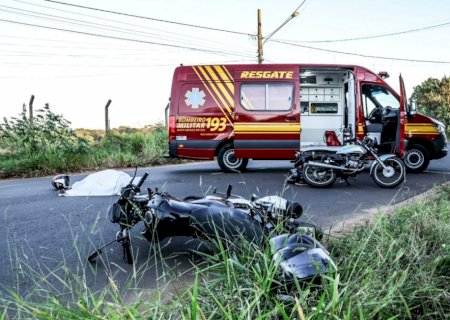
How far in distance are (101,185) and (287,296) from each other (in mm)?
5101

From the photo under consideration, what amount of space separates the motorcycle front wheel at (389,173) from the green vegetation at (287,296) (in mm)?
4478

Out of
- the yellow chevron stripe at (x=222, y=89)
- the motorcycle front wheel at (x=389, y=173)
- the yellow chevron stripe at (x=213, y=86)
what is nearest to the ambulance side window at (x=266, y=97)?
the yellow chevron stripe at (x=222, y=89)

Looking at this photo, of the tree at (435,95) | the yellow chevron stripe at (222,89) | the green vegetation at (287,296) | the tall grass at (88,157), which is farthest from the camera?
the tree at (435,95)

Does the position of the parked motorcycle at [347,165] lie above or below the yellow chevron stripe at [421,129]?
below

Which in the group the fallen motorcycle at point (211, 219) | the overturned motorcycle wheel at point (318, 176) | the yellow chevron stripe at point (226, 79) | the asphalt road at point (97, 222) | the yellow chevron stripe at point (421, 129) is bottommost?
the asphalt road at point (97, 222)

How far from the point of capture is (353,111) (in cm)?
913

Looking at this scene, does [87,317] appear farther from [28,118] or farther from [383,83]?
[28,118]

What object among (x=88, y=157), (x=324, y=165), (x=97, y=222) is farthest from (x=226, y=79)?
(x=97, y=222)

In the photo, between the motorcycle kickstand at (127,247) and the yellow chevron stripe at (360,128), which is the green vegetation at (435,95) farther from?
the motorcycle kickstand at (127,247)

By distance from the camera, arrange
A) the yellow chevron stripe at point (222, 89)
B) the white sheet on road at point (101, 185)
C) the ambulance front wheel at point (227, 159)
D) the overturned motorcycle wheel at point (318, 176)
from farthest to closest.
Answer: the ambulance front wheel at point (227, 159) < the yellow chevron stripe at point (222, 89) < the overturned motorcycle wheel at point (318, 176) < the white sheet on road at point (101, 185)

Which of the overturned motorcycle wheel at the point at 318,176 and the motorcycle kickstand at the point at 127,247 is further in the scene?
the overturned motorcycle wheel at the point at 318,176

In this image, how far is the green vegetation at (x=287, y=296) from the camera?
65.9 inches

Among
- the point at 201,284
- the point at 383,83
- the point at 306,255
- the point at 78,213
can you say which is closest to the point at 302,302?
the point at 306,255

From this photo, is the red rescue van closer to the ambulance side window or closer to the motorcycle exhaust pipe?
the ambulance side window
